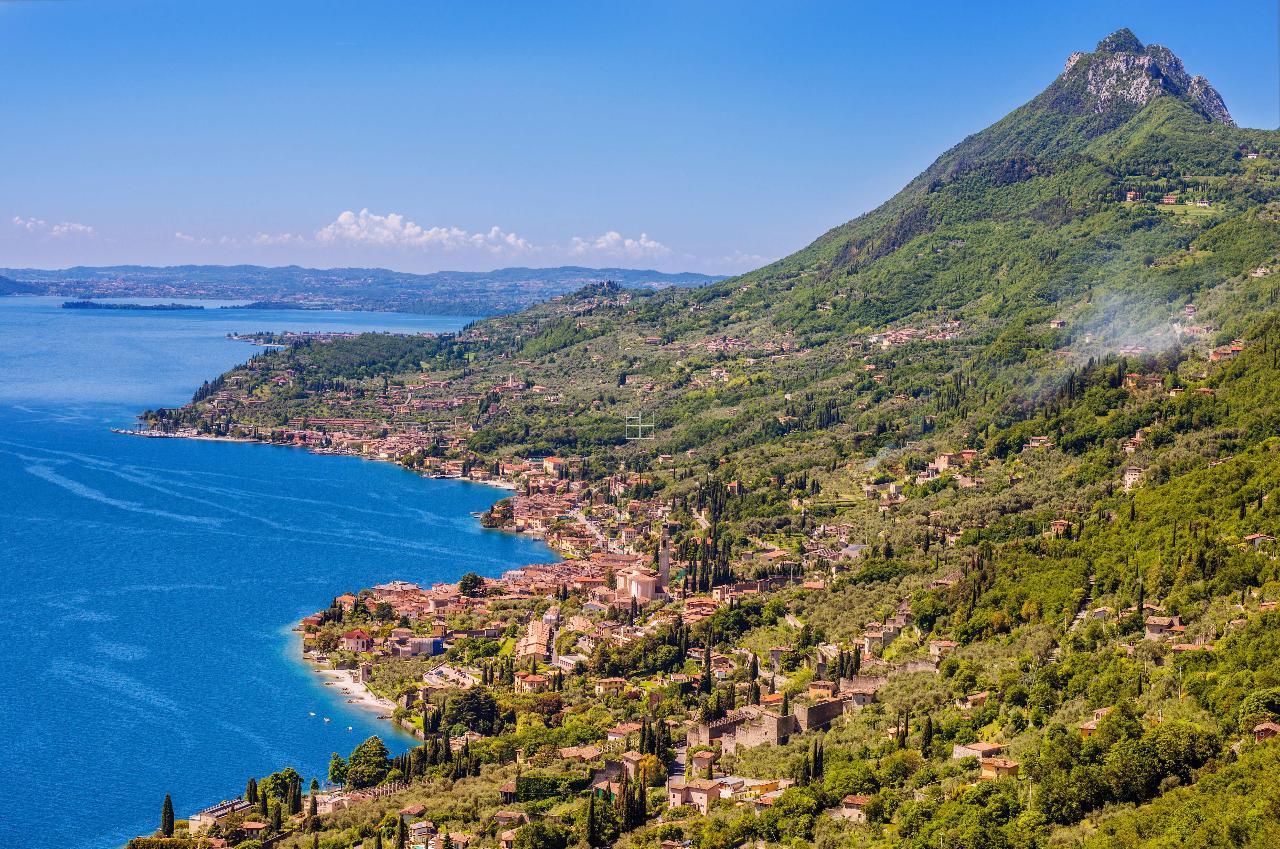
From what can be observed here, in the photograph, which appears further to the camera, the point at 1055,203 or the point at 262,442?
the point at 262,442

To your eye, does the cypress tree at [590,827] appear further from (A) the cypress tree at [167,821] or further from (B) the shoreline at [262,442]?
(B) the shoreline at [262,442]

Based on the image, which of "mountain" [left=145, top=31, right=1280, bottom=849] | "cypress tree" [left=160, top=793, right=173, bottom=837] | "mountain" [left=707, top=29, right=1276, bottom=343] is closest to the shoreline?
"mountain" [left=145, top=31, right=1280, bottom=849]

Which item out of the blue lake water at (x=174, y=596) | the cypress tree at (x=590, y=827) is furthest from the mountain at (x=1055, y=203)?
the cypress tree at (x=590, y=827)

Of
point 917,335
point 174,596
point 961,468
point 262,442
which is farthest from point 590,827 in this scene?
point 262,442

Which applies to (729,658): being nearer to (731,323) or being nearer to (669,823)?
(669,823)

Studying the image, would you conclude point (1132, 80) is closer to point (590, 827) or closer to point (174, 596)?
point (174, 596)

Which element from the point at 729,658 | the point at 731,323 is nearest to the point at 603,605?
the point at 729,658
